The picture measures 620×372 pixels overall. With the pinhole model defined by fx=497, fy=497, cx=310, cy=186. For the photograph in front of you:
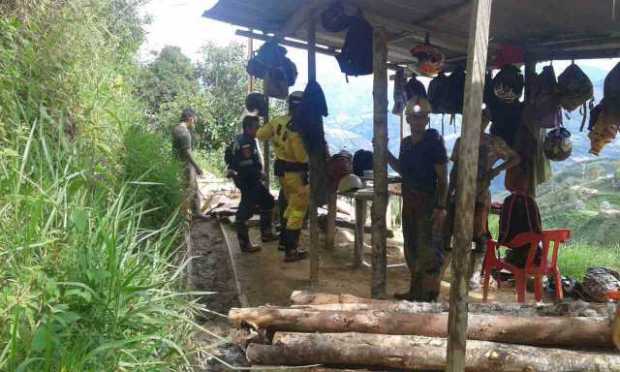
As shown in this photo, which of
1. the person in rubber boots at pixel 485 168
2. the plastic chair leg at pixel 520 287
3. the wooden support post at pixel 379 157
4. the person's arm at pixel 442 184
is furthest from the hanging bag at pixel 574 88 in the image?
the wooden support post at pixel 379 157

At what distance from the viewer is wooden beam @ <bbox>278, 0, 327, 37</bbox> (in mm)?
5223

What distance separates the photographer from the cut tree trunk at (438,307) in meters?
2.95

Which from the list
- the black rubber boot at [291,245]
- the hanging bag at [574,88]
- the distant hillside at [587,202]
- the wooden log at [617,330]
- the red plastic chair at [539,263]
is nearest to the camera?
the wooden log at [617,330]

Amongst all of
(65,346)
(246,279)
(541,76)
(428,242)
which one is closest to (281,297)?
(246,279)

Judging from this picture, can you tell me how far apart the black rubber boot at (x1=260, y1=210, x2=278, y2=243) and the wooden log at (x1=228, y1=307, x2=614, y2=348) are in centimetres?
438

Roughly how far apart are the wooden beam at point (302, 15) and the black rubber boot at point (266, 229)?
8.79 feet

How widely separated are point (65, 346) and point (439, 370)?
6.10 ft

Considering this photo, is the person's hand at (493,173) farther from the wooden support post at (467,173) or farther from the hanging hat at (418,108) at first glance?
the wooden support post at (467,173)

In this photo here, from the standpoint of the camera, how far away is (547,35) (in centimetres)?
595

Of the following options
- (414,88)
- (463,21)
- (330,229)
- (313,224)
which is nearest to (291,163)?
(313,224)

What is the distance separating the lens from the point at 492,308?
3.16 m

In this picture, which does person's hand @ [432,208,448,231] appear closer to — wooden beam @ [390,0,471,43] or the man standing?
wooden beam @ [390,0,471,43]

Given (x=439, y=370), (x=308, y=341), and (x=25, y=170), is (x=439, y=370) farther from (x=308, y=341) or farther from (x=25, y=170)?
(x=25, y=170)

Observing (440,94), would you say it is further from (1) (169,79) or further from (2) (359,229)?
(1) (169,79)
